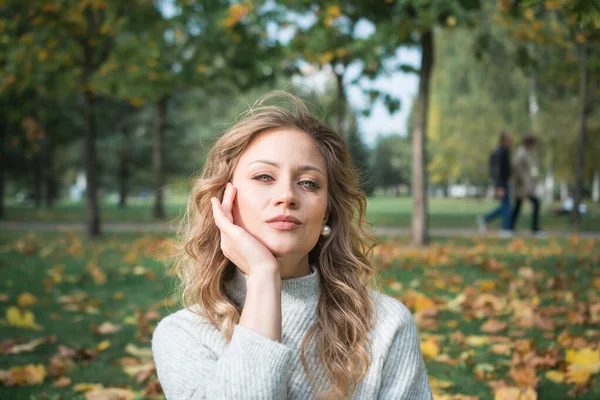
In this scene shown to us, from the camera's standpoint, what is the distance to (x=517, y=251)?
9141 mm

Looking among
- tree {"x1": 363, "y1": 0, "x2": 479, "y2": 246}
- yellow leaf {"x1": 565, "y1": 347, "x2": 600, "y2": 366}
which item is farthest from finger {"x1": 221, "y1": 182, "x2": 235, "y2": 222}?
tree {"x1": 363, "y1": 0, "x2": 479, "y2": 246}

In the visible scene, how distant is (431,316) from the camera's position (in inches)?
195

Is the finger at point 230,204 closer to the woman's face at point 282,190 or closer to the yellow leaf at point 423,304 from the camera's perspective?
the woman's face at point 282,190

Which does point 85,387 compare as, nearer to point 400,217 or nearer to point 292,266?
point 292,266

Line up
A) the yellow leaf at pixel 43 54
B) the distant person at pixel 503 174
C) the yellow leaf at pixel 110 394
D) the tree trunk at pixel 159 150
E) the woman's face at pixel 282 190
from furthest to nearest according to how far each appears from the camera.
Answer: the tree trunk at pixel 159 150 → the distant person at pixel 503 174 → the yellow leaf at pixel 43 54 → the yellow leaf at pixel 110 394 → the woman's face at pixel 282 190

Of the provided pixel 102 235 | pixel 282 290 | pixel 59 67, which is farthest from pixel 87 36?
pixel 282 290

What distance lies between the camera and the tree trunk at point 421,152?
31.3ft

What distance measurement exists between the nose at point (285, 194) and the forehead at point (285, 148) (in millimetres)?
73

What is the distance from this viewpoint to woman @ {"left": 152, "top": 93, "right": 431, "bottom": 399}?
5.48 feet

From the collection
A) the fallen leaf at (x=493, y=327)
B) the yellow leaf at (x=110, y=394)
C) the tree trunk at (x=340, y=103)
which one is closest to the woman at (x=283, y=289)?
the yellow leaf at (x=110, y=394)

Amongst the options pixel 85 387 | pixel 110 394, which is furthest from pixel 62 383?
pixel 110 394

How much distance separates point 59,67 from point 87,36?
0.80 meters

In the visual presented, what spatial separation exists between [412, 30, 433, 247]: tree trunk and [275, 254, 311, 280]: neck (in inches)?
314

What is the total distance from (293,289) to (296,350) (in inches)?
6.9
